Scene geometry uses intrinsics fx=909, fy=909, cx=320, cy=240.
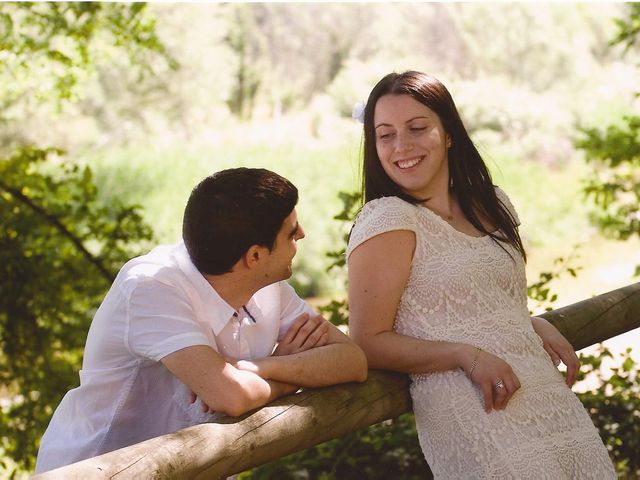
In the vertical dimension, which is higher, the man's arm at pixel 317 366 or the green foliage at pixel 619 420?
the green foliage at pixel 619 420

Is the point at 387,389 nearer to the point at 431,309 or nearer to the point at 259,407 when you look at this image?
the point at 431,309

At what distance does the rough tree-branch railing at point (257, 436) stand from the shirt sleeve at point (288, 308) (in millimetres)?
219

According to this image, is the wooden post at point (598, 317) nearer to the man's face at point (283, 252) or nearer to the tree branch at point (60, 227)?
the man's face at point (283, 252)

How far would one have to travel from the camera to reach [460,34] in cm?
2614

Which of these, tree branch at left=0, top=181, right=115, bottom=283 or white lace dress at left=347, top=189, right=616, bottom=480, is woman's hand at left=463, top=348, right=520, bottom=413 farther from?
tree branch at left=0, top=181, right=115, bottom=283

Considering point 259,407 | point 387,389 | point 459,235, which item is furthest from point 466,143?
point 259,407

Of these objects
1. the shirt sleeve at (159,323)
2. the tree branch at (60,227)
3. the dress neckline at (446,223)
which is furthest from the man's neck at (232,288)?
the tree branch at (60,227)

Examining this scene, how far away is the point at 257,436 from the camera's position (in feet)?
5.72

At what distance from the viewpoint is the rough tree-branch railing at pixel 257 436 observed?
1487 millimetres

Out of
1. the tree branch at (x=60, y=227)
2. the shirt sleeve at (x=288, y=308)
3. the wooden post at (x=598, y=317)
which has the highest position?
the tree branch at (x=60, y=227)

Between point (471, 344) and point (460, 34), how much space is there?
25.1 m

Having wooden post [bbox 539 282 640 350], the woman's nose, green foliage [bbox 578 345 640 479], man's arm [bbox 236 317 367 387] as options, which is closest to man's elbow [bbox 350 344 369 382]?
man's arm [bbox 236 317 367 387]

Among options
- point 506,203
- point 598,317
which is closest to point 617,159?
point 598,317

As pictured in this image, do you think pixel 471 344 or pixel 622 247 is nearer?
pixel 471 344
